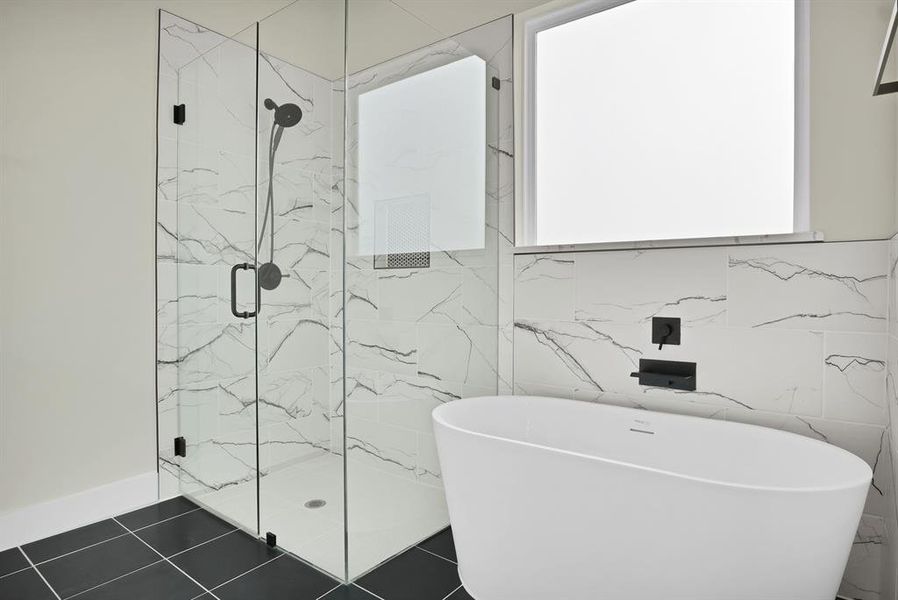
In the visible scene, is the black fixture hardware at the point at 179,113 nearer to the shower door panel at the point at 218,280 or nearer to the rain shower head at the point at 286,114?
the shower door panel at the point at 218,280

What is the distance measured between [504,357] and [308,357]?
0.93 metres

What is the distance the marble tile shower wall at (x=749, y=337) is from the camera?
171 cm

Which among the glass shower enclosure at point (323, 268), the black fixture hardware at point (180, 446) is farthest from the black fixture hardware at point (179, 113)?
the black fixture hardware at point (180, 446)

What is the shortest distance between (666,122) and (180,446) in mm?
2734

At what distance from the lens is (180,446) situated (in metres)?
2.60

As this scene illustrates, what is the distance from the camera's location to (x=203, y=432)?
2506 millimetres

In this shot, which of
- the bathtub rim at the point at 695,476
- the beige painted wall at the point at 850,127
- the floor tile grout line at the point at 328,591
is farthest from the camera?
the floor tile grout line at the point at 328,591

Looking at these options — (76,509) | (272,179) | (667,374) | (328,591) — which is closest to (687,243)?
(667,374)

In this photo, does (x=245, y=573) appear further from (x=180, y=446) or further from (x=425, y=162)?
(x=425, y=162)

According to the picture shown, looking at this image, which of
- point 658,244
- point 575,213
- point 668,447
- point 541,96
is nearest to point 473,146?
point 541,96

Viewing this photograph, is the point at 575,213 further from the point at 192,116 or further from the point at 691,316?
the point at 192,116

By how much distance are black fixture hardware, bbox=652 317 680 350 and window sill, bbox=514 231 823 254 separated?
0.97ft

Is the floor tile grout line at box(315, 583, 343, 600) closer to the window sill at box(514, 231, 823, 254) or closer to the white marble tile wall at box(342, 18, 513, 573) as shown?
the white marble tile wall at box(342, 18, 513, 573)

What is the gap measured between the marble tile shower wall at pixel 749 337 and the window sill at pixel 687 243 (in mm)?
29
